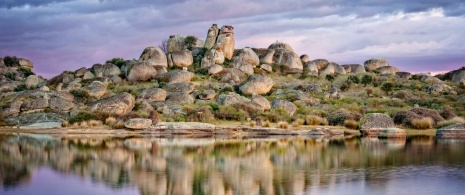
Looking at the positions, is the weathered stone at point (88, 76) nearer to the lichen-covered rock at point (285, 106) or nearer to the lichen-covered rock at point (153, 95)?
the lichen-covered rock at point (153, 95)

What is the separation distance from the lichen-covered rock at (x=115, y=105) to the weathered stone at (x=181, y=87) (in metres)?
9.03

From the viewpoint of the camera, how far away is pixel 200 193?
14.6 meters

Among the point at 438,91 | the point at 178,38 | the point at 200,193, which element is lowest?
the point at 200,193

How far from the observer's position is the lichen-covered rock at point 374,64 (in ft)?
252

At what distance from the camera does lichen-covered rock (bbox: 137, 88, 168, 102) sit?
→ 1816 inches

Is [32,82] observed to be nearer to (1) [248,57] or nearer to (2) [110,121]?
(1) [248,57]

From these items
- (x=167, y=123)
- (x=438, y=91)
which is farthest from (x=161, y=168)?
(x=438, y=91)

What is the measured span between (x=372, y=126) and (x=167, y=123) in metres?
12.1

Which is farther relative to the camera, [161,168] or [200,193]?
[161,168]

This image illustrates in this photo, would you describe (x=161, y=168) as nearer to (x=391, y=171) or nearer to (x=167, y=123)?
(x=391, y=171)

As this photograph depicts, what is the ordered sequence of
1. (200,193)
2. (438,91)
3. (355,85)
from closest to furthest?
(200,193) → (438,91) → (355,85)

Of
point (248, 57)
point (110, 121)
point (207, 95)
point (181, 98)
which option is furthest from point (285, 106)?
point (248, 57)


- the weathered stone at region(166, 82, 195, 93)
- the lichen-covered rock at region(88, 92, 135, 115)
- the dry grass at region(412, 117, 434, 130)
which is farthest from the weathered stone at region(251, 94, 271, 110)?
the dry grass at region(412, 117, 434, 130)

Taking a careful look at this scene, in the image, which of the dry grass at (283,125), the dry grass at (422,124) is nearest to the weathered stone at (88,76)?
the dry grass at (283,125)
